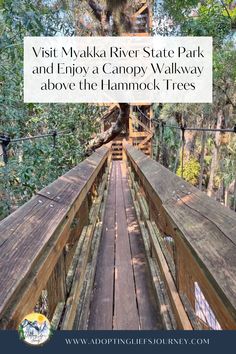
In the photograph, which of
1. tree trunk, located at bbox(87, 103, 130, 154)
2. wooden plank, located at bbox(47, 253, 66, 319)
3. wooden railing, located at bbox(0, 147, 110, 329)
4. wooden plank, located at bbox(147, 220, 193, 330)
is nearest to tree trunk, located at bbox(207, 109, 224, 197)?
tree trunk, located at bbox(87, 103, 130, 154)

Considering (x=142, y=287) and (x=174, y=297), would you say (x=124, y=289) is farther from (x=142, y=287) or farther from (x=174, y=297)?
(x=174, y=297)

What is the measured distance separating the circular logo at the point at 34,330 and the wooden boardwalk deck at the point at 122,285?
78cm

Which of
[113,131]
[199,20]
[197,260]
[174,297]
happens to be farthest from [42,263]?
[113,131]

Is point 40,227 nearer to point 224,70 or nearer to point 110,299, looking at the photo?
point 110,299

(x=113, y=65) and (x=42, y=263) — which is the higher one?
(x=113, y=65)

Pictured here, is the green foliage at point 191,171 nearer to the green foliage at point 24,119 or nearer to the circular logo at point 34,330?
the green foliage at point 24,119

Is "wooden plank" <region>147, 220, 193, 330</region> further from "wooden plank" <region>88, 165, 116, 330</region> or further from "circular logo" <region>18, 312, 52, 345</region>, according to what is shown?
"circular logo" <region>18, 312, 52, 345</region>

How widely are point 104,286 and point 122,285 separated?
0.11 meters

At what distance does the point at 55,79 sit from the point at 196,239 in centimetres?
385

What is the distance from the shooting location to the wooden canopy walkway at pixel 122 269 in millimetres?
627

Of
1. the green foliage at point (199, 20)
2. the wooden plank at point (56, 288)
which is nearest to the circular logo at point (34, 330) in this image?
the wooden plank at point (56, 288)

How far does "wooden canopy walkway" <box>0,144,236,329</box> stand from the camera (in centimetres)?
63

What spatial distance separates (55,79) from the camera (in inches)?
164

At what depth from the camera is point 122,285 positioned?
5.75ft
